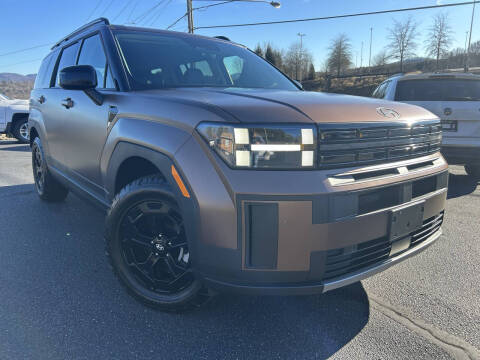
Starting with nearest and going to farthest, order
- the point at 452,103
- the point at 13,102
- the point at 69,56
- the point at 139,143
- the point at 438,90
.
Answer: the point at 139,143 → the point at 69,56 → the point at 452,103 → the point at 438,90 → the point at 13,102

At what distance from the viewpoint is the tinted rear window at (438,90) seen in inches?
203

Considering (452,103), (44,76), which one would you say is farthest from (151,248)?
(452,103)

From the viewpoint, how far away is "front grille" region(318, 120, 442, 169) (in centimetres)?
168

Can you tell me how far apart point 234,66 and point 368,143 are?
1797 millimetres

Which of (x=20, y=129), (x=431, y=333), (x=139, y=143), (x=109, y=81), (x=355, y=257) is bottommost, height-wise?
(x=431, y=333)

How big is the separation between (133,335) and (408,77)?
528 centimetres

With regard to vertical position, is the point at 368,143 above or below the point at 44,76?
below

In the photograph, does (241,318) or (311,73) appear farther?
(311,73)

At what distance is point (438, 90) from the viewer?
5.29 metres

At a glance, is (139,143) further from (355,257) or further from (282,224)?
(355,257)

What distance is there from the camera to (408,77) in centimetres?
554

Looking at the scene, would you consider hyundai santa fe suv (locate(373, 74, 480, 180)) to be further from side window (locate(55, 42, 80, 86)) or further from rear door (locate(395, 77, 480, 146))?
side window (locate(55, 42, 80, 86))

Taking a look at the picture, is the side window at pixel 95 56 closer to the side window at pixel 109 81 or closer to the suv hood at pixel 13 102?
the side window at pixel 109 81

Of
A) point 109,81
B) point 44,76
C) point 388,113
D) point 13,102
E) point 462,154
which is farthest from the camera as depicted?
point 13,102
